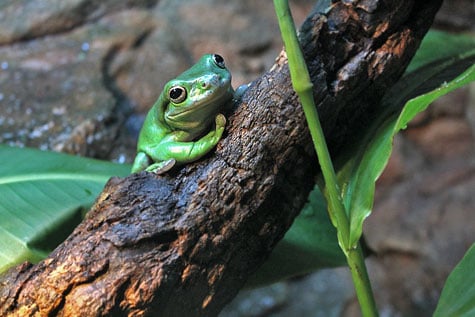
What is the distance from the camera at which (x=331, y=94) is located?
1.28 meters

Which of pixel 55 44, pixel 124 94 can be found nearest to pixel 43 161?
pixel 124 94

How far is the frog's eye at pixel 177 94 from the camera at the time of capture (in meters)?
1.40

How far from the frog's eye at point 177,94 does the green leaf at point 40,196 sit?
1.33 ft

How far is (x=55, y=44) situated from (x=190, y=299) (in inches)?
83.0

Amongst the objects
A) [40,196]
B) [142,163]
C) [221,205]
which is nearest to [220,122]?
[221,205]

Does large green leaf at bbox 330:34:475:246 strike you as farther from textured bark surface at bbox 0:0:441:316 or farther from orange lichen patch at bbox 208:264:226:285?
orange lichen patch at bbox 208:264:226:285

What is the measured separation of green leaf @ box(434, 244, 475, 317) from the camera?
1148mm

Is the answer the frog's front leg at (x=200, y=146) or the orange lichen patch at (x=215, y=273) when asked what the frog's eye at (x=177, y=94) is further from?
the orange lichen patch at (x=215, y=273)

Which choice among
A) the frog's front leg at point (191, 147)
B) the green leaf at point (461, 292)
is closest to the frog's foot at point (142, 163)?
the frog's front leg at point (191, 147)

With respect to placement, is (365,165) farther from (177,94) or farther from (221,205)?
(177,94)

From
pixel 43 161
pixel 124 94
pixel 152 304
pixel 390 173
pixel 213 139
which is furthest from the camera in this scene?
pixel 390 173

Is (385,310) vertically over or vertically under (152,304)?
under

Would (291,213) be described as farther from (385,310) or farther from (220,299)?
(385,310)

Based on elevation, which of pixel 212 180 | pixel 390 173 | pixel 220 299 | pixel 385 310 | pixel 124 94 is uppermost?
pixel 212 180
